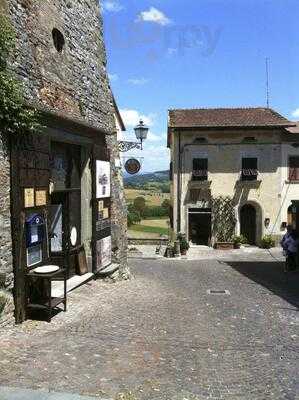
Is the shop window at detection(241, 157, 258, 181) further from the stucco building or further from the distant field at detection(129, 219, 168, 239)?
the distant field at detection(129, 219, 168, 239)

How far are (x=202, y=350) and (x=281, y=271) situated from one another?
13.0 meters

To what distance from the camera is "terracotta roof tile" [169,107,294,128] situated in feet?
112

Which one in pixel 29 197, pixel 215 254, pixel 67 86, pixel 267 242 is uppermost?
pixel 67 86

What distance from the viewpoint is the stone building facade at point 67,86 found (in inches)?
399

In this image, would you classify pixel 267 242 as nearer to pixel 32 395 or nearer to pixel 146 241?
pixel 146 241

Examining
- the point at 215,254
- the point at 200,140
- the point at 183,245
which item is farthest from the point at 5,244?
the point at 200,140

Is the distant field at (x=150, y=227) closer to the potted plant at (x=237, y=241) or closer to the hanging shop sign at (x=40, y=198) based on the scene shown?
the potted plant at (x=237, y=241)

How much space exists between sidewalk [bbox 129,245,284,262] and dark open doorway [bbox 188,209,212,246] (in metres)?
0.76

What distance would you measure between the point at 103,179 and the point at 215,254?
17.6 meters

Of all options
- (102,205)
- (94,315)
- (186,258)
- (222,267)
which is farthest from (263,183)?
(94,315)

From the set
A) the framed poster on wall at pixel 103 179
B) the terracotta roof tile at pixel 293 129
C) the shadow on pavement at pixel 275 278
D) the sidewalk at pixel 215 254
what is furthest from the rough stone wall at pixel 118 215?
the terracotta roof tile at pixel 293 129

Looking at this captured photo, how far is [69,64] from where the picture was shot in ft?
44.2

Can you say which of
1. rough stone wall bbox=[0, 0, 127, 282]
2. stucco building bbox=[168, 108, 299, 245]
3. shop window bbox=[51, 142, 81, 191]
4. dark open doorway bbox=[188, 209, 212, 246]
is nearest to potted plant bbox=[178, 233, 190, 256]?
stucco building bbox=[168, 108, 299, 245]

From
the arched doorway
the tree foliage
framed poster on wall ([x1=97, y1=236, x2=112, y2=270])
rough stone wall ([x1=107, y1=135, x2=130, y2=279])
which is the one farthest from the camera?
the tree foliage
